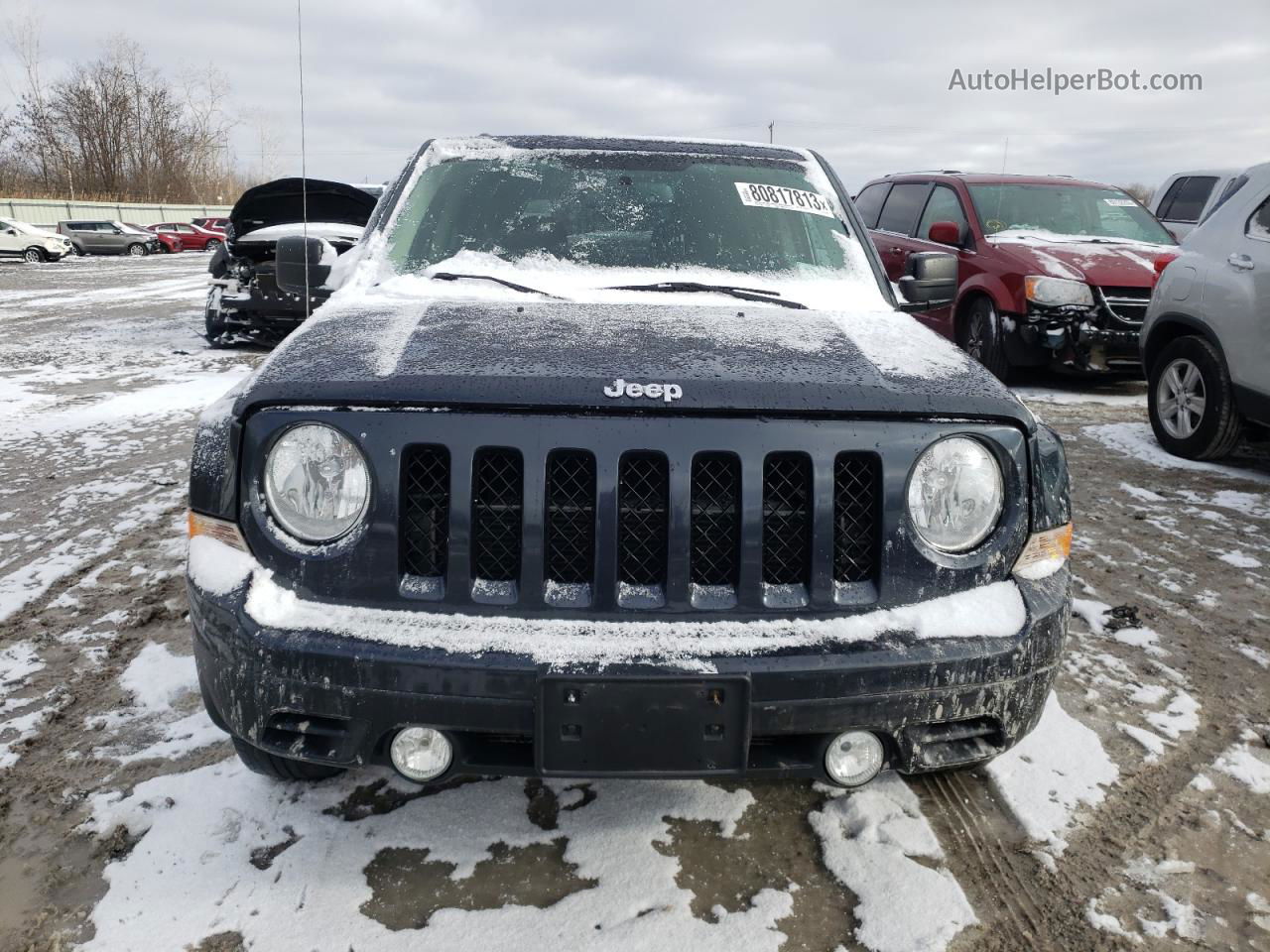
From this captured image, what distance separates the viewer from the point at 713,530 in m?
1.87

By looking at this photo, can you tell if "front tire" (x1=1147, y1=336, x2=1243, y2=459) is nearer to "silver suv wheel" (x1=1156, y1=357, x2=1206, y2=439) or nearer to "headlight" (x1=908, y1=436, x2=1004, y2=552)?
"silver suv wheel" (x1=1156, y1=357, x2=1206, y2=439)

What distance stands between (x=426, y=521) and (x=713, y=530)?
1.96 feet

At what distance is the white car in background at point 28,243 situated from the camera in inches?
1139

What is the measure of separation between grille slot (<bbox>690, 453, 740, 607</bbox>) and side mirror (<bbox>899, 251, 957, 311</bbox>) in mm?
1773

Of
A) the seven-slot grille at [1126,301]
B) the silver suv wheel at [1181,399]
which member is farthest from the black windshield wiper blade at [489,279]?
the seven-slot grille at [1126,301]

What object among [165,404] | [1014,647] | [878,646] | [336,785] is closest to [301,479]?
[336,785]

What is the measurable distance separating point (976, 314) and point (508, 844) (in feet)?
24.4

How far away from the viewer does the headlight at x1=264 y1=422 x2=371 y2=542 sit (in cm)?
187

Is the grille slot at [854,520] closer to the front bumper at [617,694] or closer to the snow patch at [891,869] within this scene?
the front bumper at [617,694]

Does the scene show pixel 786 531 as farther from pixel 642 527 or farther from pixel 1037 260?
pixel 1037 260

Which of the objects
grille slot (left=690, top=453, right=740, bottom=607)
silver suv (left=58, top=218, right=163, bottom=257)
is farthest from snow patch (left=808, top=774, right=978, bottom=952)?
silver suv (left=58, top=218, right=163, bottom=257)

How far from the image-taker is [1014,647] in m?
1.88

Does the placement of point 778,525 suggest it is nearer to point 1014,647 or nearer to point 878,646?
point 878,646

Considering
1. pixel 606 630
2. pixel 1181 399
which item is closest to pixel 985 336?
pixel 1181 399
